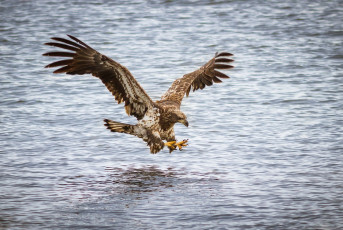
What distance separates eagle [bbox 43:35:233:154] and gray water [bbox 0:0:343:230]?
0.33 metres

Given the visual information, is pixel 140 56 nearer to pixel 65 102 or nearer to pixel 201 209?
pixel 65 102

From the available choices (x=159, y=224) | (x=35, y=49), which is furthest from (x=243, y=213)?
(x=35, y=49)

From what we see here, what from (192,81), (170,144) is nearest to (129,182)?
(170,144)

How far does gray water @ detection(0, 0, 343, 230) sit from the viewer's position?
6.16 metres

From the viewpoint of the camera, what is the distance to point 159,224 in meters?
5.78

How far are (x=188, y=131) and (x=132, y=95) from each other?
5.75 ft

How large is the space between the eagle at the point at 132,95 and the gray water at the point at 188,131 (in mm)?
331

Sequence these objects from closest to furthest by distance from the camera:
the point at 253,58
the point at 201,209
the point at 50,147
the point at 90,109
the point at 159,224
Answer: the point at 159,224 → the point at 201,209 → the point at 50,147 → the point at 90,109 → the point at 253,58

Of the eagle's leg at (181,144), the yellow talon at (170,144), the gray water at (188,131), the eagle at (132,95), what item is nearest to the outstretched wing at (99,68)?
the eagle at (132,95)

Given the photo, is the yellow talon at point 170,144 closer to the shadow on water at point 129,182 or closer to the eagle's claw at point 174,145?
the eagle's claw at point 174,145

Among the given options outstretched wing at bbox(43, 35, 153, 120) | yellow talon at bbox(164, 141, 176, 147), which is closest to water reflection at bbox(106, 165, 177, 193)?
yellow talon at bbox(164, 141, 176, 147)

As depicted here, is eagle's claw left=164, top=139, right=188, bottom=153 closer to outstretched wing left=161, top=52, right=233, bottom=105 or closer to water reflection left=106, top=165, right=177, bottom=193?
water reflection left=106, top=165, right=177, bottom=193

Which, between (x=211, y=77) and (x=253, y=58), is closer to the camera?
(x=211, y=77)

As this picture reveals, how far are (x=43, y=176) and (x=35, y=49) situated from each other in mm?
6939
